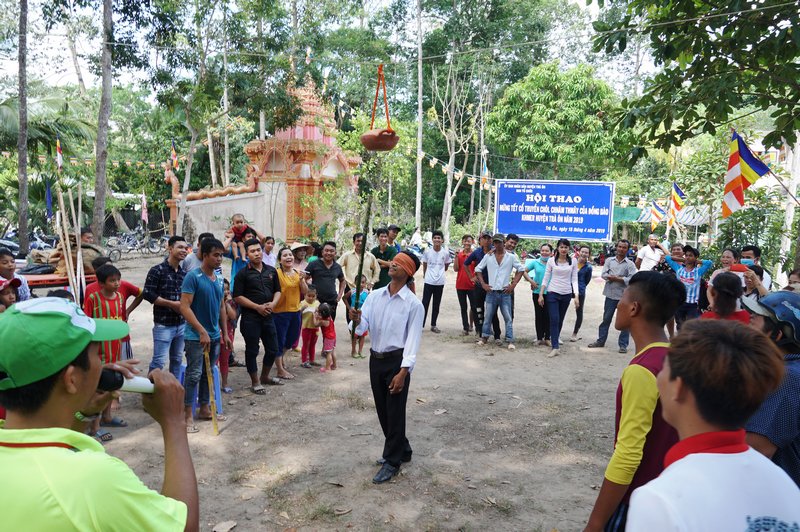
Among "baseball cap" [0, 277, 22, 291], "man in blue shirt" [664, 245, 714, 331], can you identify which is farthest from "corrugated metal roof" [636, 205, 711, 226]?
"baseball cap" [0, 277, 22, 291]

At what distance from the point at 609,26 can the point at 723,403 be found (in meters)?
5.09

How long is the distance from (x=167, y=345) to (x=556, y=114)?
21.0m

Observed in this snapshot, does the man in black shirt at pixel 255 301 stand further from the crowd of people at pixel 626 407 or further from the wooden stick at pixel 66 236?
the wooden stick at pixel 66 236

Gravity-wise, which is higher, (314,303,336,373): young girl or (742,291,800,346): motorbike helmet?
(742,291,800,346): motorbike helmet

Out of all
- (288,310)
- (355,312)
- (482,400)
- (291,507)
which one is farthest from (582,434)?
(288,310)

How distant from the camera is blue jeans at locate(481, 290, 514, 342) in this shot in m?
9.26

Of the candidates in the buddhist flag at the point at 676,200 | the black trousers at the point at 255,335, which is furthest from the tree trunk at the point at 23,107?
the buddhist flag at the point at 676,200

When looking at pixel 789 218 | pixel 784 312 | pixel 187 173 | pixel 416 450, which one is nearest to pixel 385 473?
pixel 416 450

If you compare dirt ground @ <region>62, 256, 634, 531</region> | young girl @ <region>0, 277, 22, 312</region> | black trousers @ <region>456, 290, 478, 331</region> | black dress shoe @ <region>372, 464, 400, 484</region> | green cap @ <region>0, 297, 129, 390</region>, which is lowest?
dirt ground @ <region>62, 256, 634, 531</region>

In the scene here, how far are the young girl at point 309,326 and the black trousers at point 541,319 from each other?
3.62 meters

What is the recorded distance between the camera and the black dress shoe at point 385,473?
4.50 m

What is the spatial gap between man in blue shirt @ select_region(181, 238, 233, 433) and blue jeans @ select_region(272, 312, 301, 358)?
1399 millimetres

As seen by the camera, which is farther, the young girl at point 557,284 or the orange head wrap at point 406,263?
the young girl at point 557,284

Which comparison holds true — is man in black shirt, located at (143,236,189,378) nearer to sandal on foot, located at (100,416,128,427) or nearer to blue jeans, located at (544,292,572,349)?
sandal on foot, located at (100,416,128,427)
